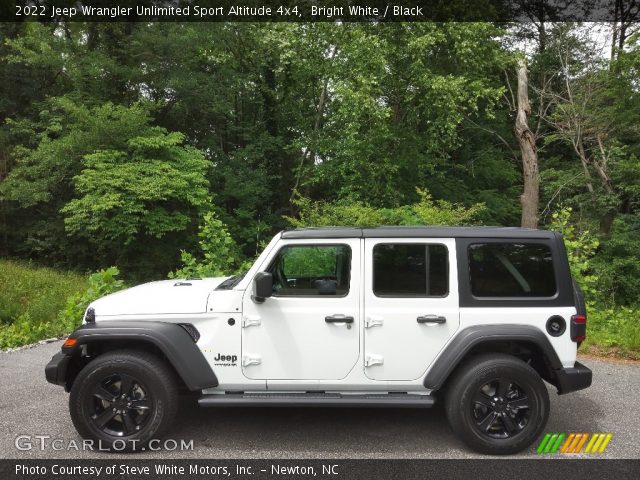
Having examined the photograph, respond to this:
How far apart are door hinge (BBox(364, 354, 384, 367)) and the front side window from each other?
1.72 feet

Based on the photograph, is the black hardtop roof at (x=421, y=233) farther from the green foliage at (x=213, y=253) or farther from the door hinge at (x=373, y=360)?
the green foliage at (x=213, y=253)

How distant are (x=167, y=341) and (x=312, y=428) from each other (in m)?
1.46

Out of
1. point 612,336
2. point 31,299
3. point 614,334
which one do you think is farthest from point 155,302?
point 31,299

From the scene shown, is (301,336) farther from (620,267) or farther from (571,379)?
(620,267)

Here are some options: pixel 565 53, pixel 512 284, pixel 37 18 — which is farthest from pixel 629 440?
pixel 37 18

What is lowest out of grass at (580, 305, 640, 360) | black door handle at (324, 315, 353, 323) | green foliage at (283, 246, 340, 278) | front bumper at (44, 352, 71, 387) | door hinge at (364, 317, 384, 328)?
grass at (580, 305, 640, 360)

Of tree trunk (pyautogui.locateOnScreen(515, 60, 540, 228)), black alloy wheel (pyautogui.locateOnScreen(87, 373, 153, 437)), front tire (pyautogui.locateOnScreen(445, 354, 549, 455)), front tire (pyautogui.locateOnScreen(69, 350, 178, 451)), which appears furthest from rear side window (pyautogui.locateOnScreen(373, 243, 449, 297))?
tree trunk (pyautogui.locateOnScreen(515, 60, 540, 228))

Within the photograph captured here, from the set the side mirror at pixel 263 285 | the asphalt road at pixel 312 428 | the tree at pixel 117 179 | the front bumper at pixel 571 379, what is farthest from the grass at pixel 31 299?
the front bumper at pixel 571 379

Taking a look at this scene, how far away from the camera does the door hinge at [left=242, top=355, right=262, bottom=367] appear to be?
365cm

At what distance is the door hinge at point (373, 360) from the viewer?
144 inches

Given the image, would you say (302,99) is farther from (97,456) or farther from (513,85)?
(97,456)

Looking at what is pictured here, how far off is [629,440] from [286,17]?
15720mm

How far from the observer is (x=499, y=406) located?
11.9ft

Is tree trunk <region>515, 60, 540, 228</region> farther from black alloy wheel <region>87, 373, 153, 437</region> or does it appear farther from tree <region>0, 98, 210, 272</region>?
black alloy wheel <region>87, 373, 153, 437</region>
